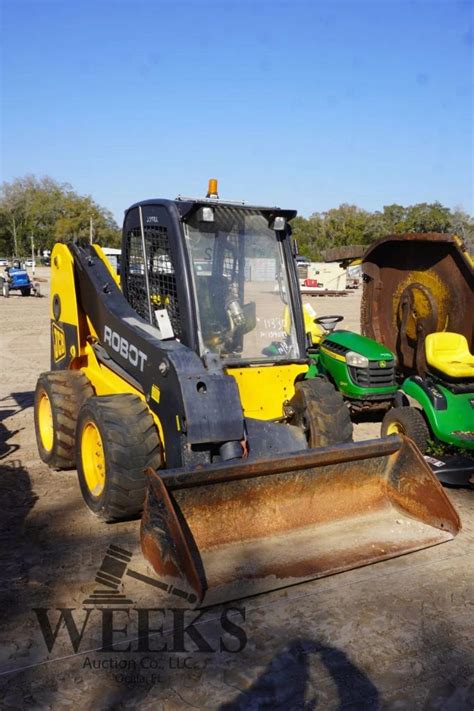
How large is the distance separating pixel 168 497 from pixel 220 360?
4.01 ft

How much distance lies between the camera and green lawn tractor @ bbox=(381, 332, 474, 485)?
557 centimetres

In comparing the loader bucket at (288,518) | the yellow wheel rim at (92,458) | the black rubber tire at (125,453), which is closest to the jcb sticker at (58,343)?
the yellow wheel rim at (92,458)

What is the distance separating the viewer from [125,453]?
13.7 ft

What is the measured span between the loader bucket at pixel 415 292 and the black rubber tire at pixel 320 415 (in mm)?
2093

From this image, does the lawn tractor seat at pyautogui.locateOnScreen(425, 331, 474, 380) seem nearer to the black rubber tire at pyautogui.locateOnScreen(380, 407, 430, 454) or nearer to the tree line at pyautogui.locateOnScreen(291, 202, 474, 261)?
the black rubber tire at pyautogui.locateOnScreen(380, 407, 430, 454)

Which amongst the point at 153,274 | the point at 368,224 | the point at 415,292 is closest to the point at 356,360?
the point at 415,292

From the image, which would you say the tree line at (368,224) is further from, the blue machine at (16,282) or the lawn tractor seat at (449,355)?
the lawn tractor seat at (449,355)

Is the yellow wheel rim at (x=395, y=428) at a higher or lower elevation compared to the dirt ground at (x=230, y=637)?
higher

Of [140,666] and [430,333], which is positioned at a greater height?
[430,333]

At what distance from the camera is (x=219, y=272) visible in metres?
4.78

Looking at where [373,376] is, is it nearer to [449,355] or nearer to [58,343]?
[449,355]

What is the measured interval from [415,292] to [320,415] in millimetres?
2776

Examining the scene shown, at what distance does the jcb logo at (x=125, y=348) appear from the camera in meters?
4.57

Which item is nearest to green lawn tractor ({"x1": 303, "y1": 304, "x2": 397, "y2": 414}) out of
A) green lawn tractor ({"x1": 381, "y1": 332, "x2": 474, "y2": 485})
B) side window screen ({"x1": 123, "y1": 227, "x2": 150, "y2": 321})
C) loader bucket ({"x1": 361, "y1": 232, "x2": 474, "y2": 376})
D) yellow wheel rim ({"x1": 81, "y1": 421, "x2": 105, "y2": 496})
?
loader bucket ({"x1": 361, "y1": 232, "x2": 474, "y2": 376})
